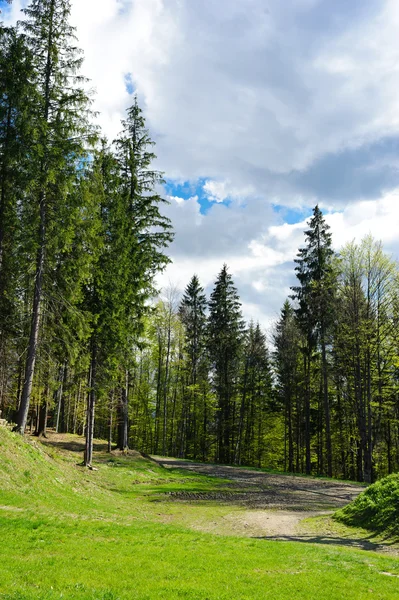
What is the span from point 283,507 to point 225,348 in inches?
913

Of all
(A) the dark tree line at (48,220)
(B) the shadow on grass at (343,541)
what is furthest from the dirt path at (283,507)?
(A) the dark tree line at (48,220)

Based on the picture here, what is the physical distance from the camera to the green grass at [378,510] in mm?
12977

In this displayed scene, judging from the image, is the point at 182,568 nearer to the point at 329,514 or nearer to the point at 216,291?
the point at 329,514

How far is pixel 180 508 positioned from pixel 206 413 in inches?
1041

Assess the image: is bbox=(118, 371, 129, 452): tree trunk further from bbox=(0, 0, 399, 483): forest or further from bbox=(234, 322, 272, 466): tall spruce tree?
bbox=(234, 322, 272, 466): tall spruce tree

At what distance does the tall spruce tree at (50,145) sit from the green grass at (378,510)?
40.3ft

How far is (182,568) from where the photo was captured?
744cm

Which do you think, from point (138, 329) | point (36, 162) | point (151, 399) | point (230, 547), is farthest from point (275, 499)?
point (151, 399)

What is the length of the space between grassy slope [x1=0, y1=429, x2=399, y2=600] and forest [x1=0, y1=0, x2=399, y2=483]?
Answer: 469 centimetres

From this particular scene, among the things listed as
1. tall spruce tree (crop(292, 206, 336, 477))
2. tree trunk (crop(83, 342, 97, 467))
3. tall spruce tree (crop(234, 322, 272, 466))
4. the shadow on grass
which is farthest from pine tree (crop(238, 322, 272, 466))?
the shadow on grass

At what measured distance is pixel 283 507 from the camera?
16953mm

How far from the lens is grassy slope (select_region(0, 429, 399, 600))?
6.29 metres

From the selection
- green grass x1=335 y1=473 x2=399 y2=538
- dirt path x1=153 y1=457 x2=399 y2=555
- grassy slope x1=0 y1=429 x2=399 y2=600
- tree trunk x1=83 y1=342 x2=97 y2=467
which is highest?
tree trunk x1=83 y1=342 x2=97 y2=467

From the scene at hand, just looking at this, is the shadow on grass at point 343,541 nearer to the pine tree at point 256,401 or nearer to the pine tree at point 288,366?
the pine tree at point 288,366
